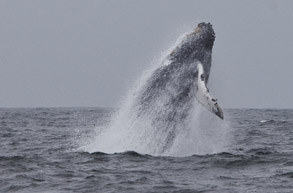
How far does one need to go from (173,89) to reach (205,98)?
4.41 ft

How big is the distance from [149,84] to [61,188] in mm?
5599

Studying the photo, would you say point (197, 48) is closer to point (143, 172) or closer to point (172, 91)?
point (172, 91)

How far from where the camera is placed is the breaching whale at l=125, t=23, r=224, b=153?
14.7 m

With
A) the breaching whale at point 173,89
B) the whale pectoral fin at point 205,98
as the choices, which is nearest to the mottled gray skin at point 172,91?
the breaching whale at point 173,89

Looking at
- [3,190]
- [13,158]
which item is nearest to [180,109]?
[13,158]

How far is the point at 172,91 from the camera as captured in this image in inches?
587

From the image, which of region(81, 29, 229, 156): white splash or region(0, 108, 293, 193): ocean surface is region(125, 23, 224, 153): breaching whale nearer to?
region(81, 29, 229, 156): white splash

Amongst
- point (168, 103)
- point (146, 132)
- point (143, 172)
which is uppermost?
point (168, 103)

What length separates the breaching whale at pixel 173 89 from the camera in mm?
14719

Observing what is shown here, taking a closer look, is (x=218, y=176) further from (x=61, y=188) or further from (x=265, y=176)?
(x=61, y=188)

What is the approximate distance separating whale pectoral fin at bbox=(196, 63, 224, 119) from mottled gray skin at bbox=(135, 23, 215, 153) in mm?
376

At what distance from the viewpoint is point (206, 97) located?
13828mm

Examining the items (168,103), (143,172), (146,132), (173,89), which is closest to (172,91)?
(173,89)

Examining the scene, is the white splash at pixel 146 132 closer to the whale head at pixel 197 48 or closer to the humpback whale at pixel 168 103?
the humpback whale at pixel 168 103
